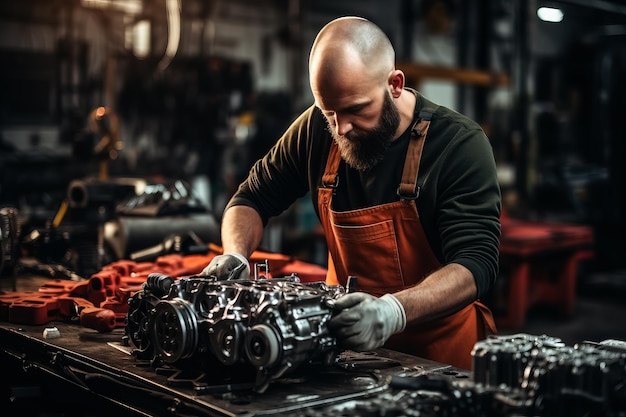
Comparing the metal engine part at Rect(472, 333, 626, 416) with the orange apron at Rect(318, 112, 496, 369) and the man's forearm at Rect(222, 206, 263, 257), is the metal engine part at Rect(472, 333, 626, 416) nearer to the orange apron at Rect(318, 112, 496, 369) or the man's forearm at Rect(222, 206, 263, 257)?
the orange apron at Rect(318, 112, 496, 369)

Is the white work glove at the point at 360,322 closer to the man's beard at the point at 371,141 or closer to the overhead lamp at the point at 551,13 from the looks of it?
the man's beard at the point at 371,141

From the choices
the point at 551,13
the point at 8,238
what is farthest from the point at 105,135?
the point at 551,13

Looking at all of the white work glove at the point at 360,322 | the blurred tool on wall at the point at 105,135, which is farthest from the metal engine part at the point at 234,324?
the blurred tool on wall at the point at 105,135

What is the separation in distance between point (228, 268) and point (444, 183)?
0.66 meters

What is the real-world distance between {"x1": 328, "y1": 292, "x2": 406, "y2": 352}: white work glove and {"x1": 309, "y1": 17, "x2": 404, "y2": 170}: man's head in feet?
1.85

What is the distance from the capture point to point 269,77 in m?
8.36

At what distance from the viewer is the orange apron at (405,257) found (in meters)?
2.26

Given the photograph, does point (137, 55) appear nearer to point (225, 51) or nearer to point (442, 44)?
point (225, 51)

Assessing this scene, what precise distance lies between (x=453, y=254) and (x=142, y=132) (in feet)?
18.2

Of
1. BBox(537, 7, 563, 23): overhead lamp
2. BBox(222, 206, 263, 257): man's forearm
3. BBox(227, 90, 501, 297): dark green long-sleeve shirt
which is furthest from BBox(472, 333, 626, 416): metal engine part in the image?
BBox(537, 7, 563, 23): overhead lamp

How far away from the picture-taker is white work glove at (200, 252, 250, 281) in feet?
7.29

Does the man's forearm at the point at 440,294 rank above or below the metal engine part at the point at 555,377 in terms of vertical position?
above

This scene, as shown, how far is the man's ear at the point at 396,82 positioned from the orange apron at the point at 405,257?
119 mm

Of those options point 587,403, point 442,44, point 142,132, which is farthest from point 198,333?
point 442,44
